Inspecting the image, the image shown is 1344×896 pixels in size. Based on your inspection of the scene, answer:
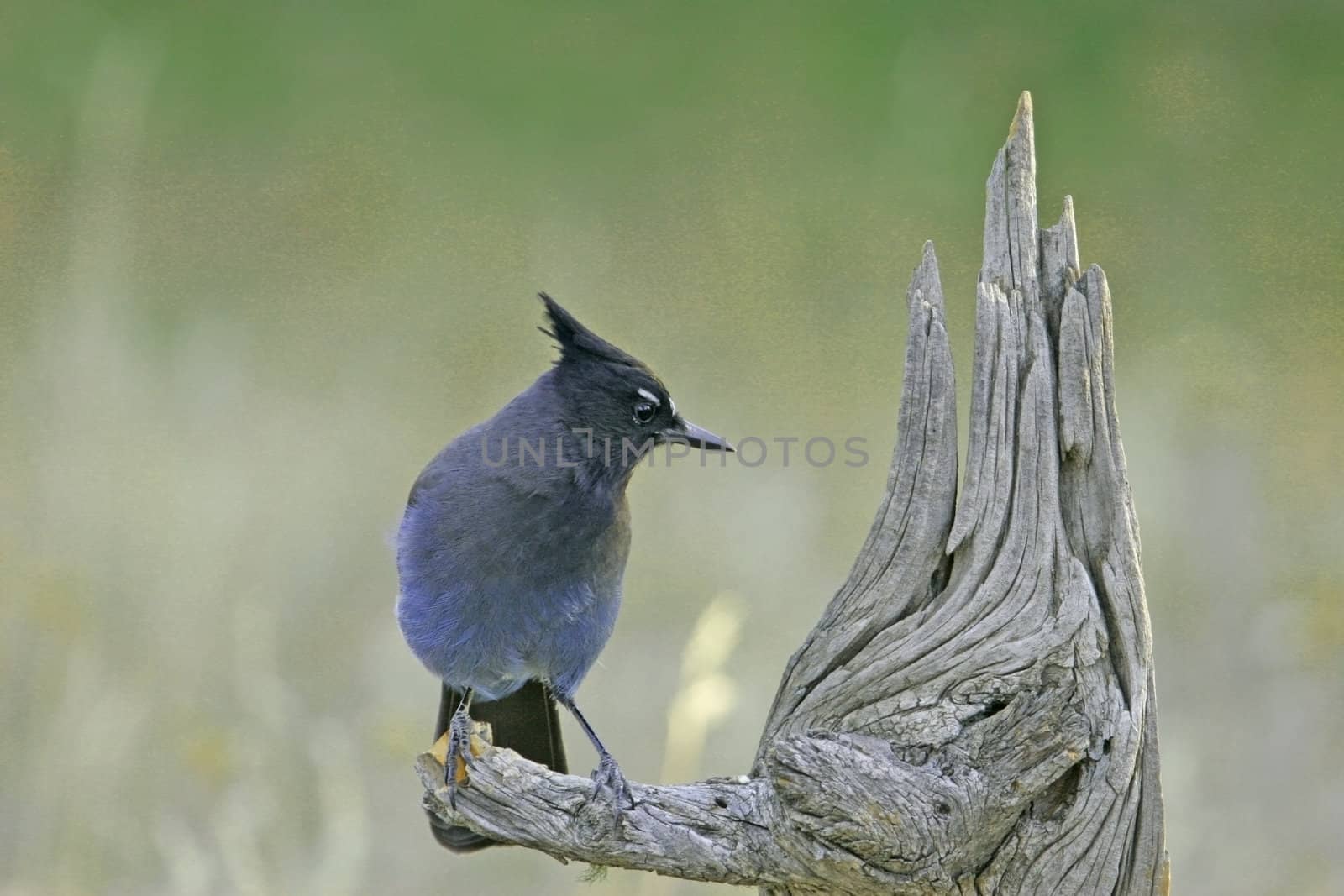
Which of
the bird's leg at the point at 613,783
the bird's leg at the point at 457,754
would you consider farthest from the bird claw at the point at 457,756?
the bird's leg at the point at 613,783

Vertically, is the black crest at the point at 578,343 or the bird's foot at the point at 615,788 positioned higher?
the black crest at the point at 578,343

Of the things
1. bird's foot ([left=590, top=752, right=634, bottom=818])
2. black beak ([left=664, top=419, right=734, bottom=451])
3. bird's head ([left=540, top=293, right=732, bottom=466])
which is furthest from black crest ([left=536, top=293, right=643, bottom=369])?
bird's foot ([left=590, top=752, right=634, bottom=818])

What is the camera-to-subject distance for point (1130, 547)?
131 inches

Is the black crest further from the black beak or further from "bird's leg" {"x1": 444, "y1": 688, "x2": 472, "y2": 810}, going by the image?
"bird's leg" {"x1": 444, "y1": 688, "x2": 472, "y2": 810}

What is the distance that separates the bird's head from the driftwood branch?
0.94 metres

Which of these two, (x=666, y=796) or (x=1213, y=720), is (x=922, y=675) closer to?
(x=666, y=796)

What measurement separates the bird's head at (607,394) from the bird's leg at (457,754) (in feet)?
2.66

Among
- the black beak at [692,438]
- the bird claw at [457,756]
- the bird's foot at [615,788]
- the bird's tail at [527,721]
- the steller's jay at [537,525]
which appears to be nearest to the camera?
the bird's foot at [615,788]

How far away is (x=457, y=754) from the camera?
3854 mm

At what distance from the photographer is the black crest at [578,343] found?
164 inches

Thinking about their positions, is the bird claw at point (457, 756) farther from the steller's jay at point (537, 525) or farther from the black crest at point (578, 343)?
the black crest at point (578, 343)

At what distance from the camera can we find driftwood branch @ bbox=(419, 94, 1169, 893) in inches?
124

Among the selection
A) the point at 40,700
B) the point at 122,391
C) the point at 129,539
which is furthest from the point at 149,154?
the point at 40,700

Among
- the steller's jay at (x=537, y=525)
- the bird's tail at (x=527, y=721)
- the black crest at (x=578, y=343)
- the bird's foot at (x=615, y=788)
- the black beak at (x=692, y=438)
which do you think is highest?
the black crest at (x=578, y=343)
